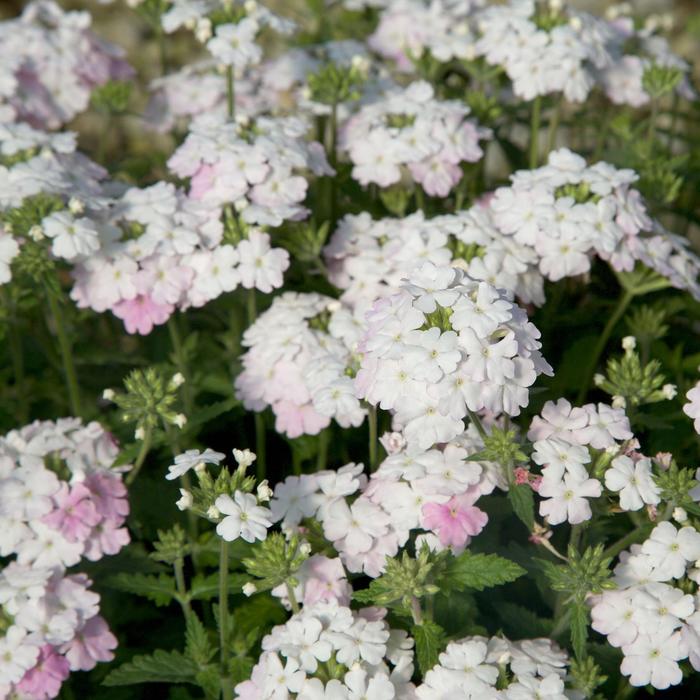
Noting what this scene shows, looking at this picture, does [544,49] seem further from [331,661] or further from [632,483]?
[331,661]

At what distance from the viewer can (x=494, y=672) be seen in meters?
2.58

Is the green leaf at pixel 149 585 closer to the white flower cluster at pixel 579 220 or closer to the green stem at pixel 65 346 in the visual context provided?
the green stem at pixel 65 346

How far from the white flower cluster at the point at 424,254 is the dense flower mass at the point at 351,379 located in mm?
12

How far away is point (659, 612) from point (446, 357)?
0.86m

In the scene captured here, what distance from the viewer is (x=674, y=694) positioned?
11.6 feet

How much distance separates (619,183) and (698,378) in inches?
37.0

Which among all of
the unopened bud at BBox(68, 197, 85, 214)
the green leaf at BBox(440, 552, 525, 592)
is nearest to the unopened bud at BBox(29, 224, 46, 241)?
the unopened bud at BBox(68, 197, 85, 214)

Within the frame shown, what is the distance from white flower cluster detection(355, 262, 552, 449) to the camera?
8.46ft

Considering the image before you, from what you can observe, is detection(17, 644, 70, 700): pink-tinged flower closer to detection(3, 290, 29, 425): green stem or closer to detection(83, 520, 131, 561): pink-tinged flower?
detection(83, 520, 131, 561): pink-tinged flower

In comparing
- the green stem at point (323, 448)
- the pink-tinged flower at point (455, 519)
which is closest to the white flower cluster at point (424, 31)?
the green stem at point (323, 448)

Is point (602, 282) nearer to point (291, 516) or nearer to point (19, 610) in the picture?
point (291, 516)

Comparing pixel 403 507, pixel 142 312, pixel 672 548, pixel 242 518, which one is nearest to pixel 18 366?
pixel 142 312

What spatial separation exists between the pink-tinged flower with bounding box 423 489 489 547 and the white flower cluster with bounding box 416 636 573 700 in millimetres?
265

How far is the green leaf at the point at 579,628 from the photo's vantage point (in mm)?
2670
